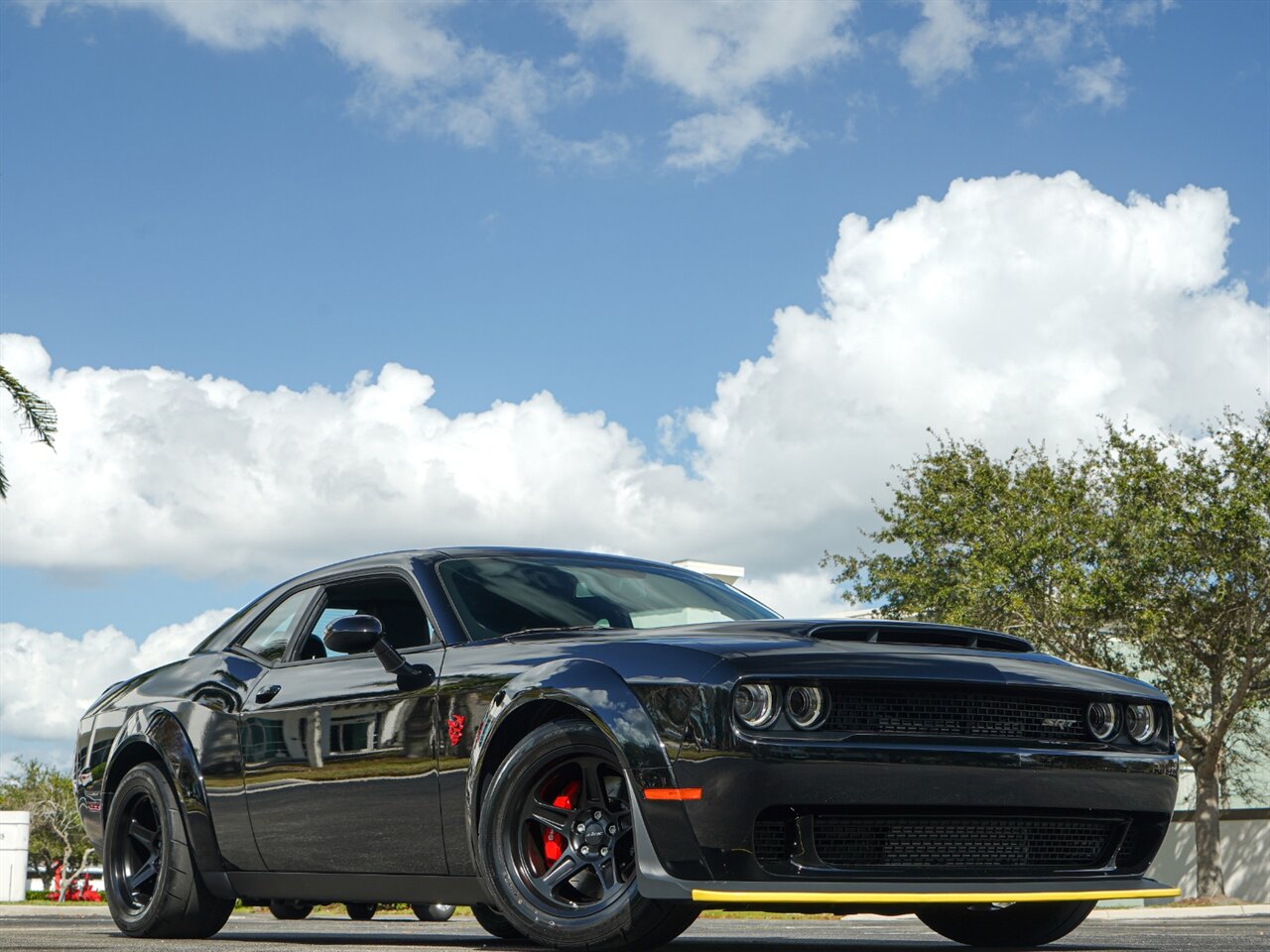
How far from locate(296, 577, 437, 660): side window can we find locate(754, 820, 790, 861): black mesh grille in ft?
5.57

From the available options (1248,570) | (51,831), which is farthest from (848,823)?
(51,831)

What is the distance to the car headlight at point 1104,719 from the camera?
5.47m

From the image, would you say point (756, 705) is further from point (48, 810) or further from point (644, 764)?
point (48, 810)

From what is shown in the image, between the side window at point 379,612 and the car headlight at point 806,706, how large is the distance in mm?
1672

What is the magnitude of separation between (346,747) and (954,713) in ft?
7.45

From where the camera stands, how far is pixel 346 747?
6074 mm

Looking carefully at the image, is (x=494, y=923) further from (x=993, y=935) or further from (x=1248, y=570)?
(x=1248, y=570)

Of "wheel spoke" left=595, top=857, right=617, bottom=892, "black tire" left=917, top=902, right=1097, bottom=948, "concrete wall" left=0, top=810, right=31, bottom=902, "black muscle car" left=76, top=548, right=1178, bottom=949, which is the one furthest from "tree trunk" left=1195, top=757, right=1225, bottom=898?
"concrete wall" left=0, top=810, right=31, bottom=902

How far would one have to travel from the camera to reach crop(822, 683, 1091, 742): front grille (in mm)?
4926

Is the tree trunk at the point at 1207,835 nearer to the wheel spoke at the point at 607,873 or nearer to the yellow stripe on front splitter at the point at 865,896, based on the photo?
the yellow stripe on front splitter at the point at 865,896

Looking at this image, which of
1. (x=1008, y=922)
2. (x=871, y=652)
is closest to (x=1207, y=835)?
(x=1008, y=922)

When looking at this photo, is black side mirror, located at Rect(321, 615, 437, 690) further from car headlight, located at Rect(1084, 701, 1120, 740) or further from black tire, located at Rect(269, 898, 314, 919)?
car headlight, located at Rect(1084, 701, 1120, 740)

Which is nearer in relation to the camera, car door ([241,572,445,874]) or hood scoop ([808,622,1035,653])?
hood scoop ([808,622,1035,653])

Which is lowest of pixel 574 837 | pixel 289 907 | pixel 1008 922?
pixel 1008 922
